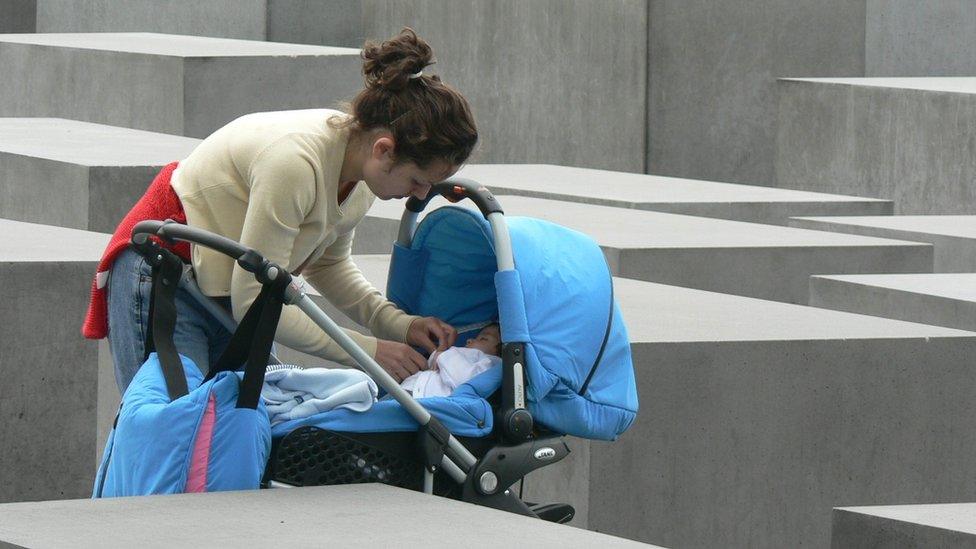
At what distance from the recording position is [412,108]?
12.0ft

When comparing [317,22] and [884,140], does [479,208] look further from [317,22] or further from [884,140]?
[317,22]

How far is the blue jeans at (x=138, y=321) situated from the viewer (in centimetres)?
384

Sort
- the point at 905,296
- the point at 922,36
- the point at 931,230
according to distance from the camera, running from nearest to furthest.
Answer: the point at 905,296 → the point at 931,230 → the point at 922,36

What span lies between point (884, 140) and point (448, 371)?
10545 millimetres

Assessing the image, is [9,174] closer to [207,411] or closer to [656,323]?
[656,323]

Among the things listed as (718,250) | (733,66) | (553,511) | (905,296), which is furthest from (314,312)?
(733,66)

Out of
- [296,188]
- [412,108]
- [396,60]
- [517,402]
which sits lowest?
[517,402]

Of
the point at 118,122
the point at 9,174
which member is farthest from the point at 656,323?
the point at 118,122

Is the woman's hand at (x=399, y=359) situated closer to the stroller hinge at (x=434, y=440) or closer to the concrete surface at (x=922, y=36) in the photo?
the stroller hinge at (x=434, y=440)

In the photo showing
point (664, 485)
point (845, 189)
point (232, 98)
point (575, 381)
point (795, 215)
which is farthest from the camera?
point (845, 189)

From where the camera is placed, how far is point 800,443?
5.29 m

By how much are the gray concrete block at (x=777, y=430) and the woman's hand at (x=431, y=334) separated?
1.06 meters

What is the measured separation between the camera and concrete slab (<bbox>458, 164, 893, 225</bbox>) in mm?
9938

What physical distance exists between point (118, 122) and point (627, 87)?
605 centimetres
